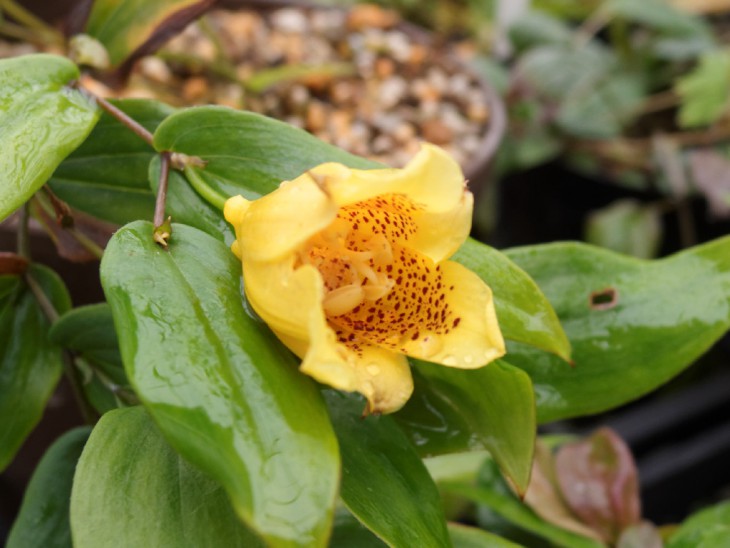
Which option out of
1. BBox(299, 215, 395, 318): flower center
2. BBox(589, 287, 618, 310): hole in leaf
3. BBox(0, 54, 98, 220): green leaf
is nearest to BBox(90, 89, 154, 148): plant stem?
BBox(0, 54, 98, 220): green leaf

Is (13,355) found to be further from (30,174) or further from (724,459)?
(724,459)

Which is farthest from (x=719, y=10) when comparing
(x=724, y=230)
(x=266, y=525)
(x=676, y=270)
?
(x=266, y=525)

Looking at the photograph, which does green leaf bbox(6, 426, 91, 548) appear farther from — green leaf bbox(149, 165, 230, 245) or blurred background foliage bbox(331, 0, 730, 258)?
blurred background foliage bbox(331, 0, 730, 258)

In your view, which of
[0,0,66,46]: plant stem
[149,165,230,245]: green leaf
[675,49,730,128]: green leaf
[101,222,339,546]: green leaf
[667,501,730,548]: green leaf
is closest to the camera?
[101,222,339,546]: green leaf

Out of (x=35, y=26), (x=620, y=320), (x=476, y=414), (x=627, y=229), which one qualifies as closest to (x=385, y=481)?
(x=476, y=414)

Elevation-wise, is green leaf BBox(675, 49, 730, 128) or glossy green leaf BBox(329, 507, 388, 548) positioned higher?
green leaf BBox(675, 49, 730, 128)

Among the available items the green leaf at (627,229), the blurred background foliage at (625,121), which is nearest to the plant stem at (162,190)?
the blurred background foliage at (625,121)

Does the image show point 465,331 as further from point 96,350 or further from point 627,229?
point 627,229

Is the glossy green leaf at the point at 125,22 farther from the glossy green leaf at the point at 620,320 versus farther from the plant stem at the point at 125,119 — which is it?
the glossy green leaf at the point at 620,320
